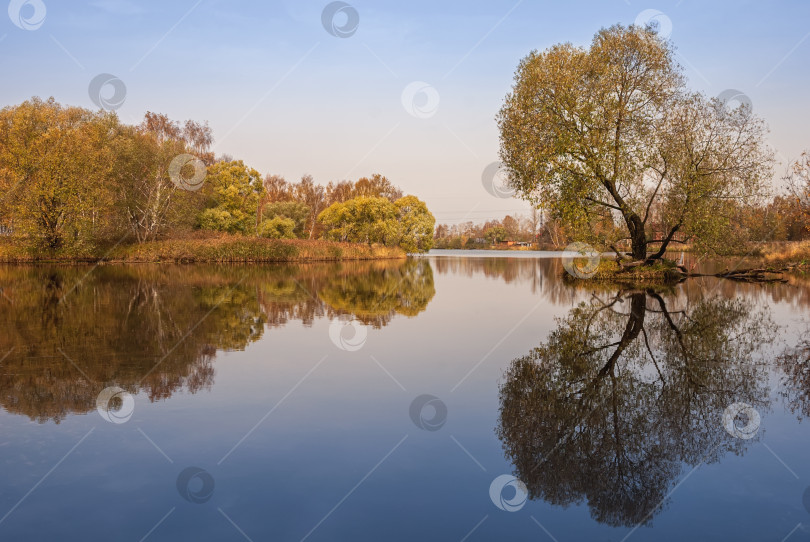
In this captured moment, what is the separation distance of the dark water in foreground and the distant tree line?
124ft

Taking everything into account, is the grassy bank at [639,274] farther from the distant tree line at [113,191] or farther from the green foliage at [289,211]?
the green foliage at [289,211]

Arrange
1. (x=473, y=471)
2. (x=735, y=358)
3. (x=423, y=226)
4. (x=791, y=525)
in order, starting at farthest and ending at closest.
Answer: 1. (x=423, y=226)
2. (x=735, y=358)
3. (x=473, y=471)
4. (x=791, y=525)

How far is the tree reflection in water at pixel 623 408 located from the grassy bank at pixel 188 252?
42.8 m

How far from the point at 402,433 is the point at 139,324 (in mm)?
10751

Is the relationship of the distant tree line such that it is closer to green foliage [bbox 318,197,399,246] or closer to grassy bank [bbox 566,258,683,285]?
green foliage [bbox 318,197,399,246]

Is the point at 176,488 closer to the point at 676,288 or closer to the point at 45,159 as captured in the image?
the point at 676,288

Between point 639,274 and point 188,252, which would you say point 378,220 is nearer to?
point 188,252

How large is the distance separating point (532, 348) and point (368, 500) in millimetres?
7594

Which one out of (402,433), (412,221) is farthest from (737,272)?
(412,221)

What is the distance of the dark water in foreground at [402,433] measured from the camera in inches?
184

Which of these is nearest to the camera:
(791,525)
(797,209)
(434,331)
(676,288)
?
(791,525)

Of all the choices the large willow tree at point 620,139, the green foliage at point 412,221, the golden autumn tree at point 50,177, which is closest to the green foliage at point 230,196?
the golden autumn tree at point 50,177

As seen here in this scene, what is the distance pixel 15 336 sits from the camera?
12883 millimetres

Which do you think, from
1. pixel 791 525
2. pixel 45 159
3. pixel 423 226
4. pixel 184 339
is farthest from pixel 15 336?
pixel 423 226
